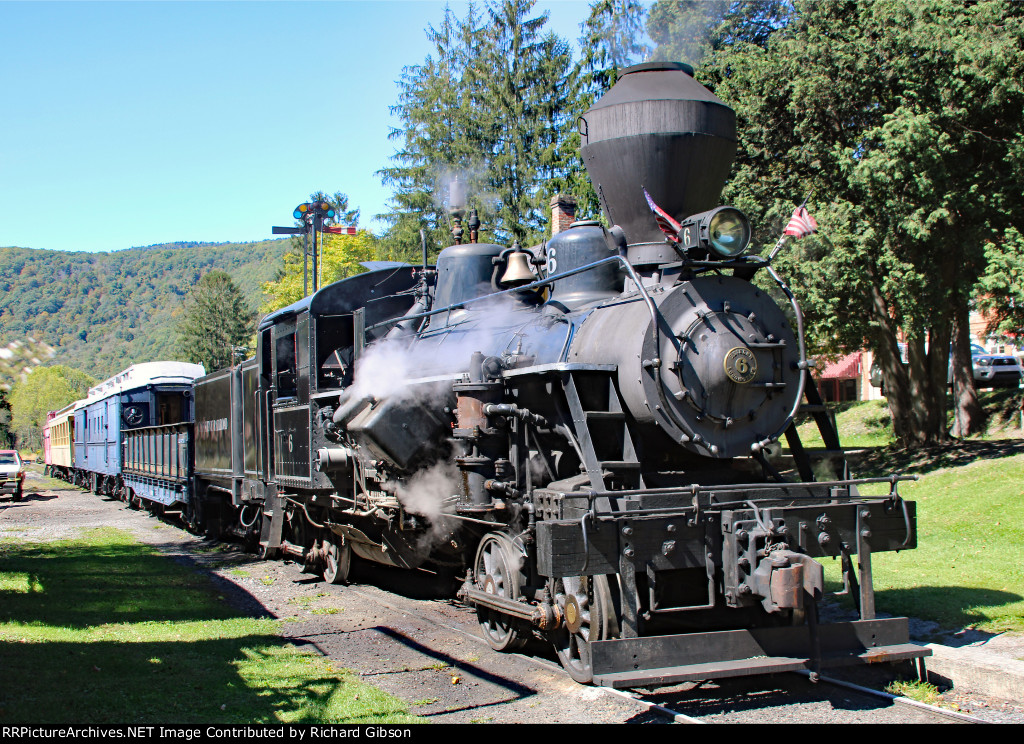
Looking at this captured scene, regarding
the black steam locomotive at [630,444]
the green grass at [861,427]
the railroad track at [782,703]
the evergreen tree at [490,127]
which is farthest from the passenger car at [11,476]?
the railroad track at [782,703]

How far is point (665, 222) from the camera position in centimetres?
656

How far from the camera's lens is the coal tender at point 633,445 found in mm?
5445

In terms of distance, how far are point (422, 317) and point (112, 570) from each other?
6211 millimetres

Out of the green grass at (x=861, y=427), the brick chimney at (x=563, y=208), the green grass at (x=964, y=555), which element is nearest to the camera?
the green grass at (x=964, y=555)

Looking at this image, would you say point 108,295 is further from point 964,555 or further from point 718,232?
point 718,232

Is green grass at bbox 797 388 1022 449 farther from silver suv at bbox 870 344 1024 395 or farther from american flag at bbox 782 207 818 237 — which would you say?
american flag at bbox 782 207 818 237

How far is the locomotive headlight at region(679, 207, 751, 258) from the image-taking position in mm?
6172

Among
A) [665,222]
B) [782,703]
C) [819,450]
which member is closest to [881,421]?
[819,450]

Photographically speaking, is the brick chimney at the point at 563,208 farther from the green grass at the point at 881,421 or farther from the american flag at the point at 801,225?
the green grass at the point at 881,421

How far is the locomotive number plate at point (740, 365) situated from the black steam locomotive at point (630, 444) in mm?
15

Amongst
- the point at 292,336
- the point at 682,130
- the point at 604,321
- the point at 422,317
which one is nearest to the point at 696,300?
the point at 604,321

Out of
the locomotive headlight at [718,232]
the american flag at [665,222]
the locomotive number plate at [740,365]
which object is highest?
the american flag at [665,222]

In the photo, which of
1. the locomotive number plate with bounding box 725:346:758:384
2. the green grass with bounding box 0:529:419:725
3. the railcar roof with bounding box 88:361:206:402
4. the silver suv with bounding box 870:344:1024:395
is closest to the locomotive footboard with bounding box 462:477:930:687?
the locomotive number plate with bounding box 725:346:758:384

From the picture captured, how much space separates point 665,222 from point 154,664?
16.8ft
